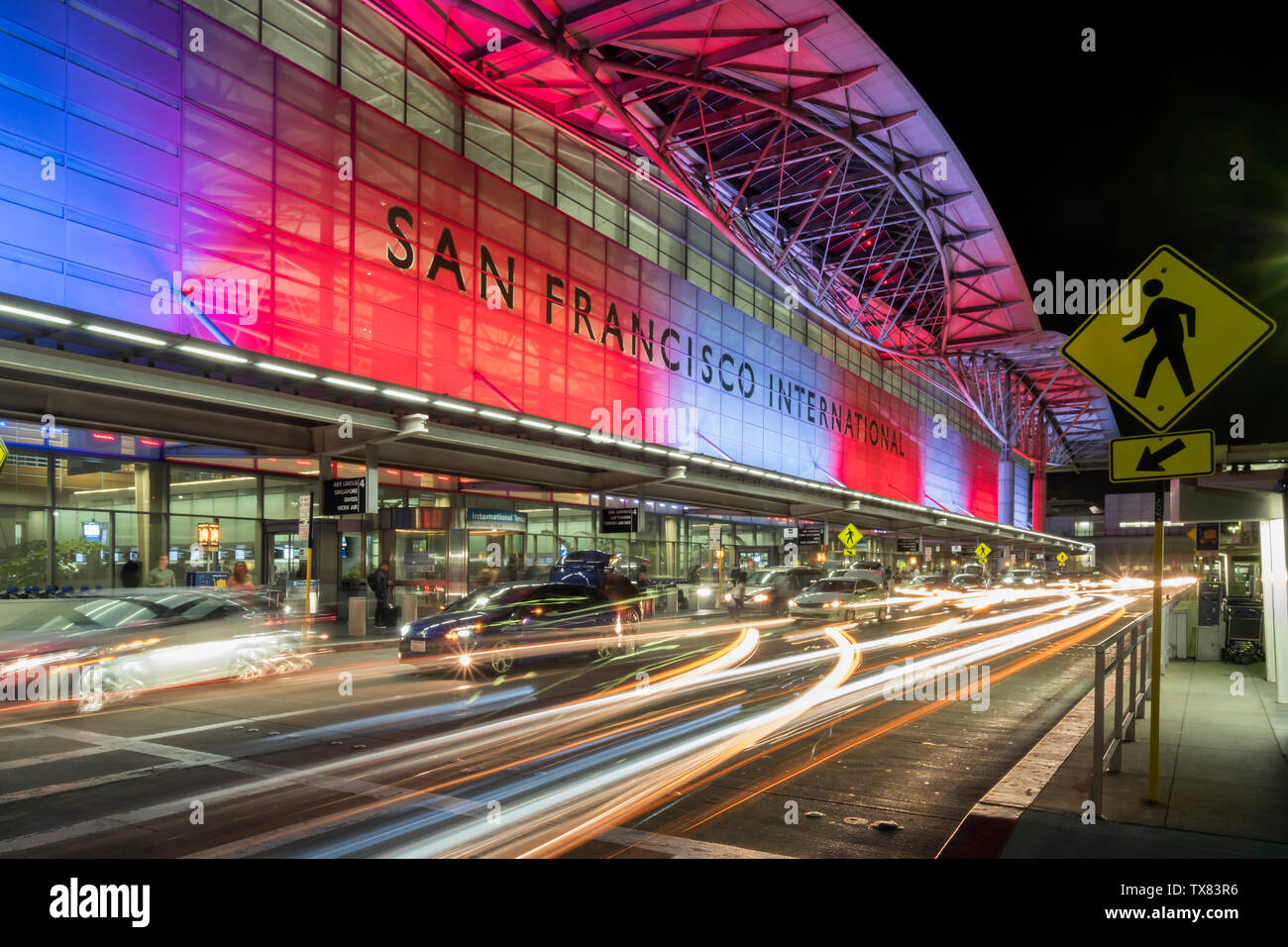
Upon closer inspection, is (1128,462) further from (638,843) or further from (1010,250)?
(1010,250)

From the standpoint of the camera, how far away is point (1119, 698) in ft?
25.7

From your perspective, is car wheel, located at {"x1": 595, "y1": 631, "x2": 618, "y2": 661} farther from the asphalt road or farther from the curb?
the curb

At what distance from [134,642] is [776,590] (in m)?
22.0

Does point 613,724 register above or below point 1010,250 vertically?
below

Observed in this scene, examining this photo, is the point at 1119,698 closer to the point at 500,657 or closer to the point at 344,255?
the point at 500,657

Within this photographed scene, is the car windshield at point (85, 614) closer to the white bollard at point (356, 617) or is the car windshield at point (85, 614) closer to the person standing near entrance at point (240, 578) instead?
the person standing near entrance at point (240, 578)

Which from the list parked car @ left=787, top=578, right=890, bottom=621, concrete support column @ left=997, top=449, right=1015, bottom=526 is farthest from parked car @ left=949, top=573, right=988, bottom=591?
concrete support column @ left=997, top=449, right=1015, bottom=526

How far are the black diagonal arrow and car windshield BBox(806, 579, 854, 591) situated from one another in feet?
67.0

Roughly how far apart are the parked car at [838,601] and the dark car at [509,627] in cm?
1072

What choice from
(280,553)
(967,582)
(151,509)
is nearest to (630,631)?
(151,509)

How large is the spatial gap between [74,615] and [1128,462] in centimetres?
1234

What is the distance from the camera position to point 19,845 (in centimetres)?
574

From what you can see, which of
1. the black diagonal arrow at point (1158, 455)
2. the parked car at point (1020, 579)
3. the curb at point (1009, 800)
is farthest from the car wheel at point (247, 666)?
the parked car at point (1020, 579)
